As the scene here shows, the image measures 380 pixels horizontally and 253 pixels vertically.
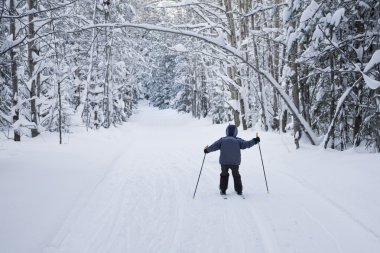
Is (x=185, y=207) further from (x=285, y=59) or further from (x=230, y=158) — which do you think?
(x=285, y=59)

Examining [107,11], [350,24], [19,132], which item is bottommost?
[19,132]

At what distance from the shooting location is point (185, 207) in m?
7.08

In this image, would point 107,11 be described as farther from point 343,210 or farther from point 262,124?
point 343,210

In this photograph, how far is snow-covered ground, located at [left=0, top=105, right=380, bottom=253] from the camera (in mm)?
5207

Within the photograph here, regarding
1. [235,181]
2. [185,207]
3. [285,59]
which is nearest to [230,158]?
[235,181]

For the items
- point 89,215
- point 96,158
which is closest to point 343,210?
point 89,215

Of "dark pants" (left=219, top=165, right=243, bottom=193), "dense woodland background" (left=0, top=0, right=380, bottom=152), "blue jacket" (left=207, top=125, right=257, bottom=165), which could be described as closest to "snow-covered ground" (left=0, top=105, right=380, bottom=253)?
"dark pants" (left=219, top=165, right=243, bottom=193)

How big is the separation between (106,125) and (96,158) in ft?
50.9

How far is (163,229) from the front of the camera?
583cm

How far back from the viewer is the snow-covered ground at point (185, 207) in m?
5.21

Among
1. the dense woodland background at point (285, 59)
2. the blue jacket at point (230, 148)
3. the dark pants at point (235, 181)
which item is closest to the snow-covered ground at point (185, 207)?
the dark pants at point (235, 181)

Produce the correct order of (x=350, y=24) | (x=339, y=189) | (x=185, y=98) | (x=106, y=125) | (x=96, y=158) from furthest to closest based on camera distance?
1. (x=185, y=98)
2. (x=106, y=125)
3. (x=96, y=158)
4. (x=350, y=24)
5. (x=339, y=189)

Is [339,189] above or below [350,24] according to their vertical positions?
below

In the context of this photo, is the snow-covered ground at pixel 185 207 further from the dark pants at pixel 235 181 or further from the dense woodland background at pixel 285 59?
the dense woodland background at pixel 285 59
